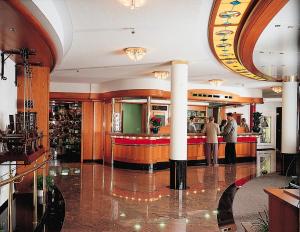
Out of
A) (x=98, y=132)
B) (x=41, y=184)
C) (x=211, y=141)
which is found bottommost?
(x=41, y=184)

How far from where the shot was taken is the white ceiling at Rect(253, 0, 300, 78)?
14.0ft

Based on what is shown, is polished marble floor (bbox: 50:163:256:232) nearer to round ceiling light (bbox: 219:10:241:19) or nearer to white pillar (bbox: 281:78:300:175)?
white pillar (bbox: 281:78:300:175)

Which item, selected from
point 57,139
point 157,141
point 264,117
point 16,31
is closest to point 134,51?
point 16,31

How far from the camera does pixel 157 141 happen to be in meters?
10.0

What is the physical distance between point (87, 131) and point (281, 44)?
8.13 meters

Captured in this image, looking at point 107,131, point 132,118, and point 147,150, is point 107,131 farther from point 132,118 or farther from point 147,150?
point 132,118

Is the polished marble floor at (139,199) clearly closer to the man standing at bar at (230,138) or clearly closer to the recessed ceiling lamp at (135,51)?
the man standing at bar at (230,138)

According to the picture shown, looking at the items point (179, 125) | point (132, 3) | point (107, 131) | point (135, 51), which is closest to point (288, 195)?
point (132, 3)

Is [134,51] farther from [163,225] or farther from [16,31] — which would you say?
[163,225]

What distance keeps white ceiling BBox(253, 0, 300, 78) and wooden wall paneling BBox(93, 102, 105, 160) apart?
20.5ft

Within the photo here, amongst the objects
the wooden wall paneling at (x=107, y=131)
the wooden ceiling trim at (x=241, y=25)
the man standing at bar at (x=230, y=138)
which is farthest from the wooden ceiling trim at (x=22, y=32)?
the man standing at bar at (x=230, y=138)

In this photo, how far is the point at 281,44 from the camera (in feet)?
18.8

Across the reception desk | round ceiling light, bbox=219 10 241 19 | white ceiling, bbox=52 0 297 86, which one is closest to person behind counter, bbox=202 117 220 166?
the reception desk

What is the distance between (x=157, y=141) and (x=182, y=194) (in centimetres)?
353
